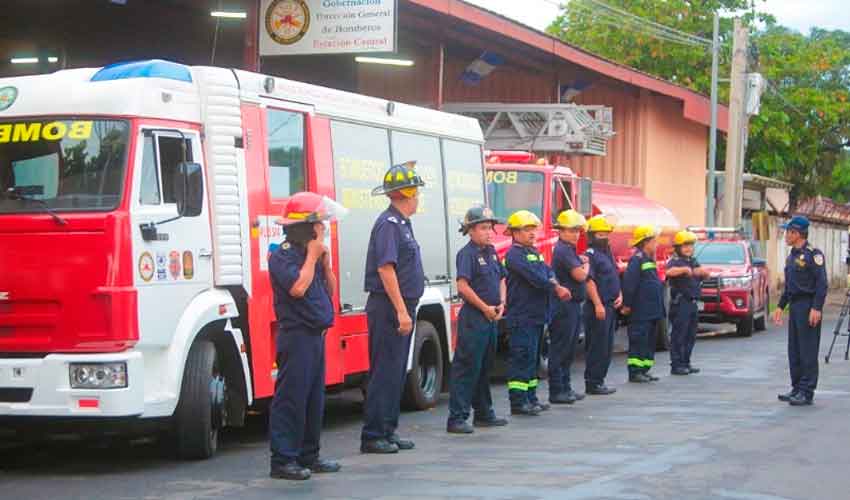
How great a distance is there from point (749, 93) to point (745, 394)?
2300 cm

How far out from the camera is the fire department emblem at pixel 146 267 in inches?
378

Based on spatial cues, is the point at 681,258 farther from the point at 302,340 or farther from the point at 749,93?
the point at 749,93

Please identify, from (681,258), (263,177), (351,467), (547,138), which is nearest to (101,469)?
(351,467)

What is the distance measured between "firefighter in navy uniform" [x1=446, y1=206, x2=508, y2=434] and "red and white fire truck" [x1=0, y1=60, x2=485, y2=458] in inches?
61.6

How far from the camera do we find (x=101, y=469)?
32.9 feet

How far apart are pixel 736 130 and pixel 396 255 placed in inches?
999

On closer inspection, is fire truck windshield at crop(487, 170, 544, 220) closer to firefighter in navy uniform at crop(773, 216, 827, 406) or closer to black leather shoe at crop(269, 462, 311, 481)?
firefighter in navy uniform at crop(773, 216, 827, 406)

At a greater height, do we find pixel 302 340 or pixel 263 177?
pixel 263 177

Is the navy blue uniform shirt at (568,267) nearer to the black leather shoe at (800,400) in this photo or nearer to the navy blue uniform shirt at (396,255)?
the black leather shoe at (800,400)

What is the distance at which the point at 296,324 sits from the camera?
9242 mm

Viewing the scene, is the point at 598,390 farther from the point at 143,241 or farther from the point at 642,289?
the point at 143,241

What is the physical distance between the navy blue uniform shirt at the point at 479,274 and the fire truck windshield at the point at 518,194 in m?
6.05

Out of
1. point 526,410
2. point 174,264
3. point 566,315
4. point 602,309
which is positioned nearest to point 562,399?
point 566,315

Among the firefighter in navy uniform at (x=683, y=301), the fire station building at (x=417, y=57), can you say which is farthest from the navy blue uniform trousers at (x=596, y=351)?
the fire station building at (x=417, y=57)
